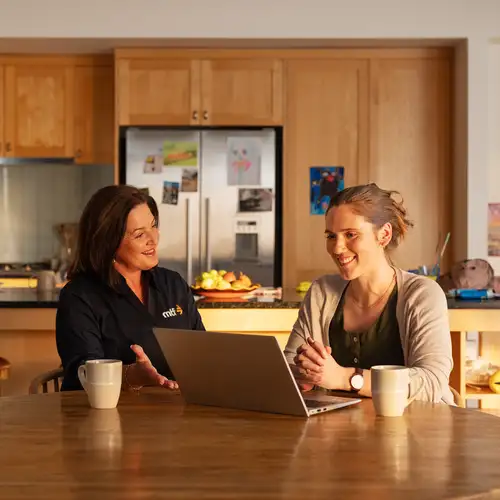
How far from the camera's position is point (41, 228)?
6.40 meters

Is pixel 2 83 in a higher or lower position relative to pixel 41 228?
higher

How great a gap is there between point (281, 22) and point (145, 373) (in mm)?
3761

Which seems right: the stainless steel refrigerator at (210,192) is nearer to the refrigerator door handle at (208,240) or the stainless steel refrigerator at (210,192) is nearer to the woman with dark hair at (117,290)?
the refrigerator door handle at (208,240)

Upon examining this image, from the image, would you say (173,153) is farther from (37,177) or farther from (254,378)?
(254,378)

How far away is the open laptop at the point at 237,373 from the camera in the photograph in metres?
1.75

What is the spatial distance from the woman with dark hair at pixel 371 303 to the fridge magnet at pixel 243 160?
131 inches

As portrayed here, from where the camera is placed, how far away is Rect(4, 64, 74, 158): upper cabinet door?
6.00 meters

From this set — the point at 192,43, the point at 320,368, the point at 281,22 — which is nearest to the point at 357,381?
the point at 320,368

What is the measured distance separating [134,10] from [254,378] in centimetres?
411

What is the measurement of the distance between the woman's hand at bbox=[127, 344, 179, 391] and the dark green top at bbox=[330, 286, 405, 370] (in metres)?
0.46

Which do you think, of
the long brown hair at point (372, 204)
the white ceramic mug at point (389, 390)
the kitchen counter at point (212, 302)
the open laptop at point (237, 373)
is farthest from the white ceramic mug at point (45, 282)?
the white ceramic mug at point (389, 390)

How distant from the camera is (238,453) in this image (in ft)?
4.92

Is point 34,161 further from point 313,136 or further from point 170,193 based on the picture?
point 313,136

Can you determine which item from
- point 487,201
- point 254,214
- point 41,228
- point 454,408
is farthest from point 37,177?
point 454,408
